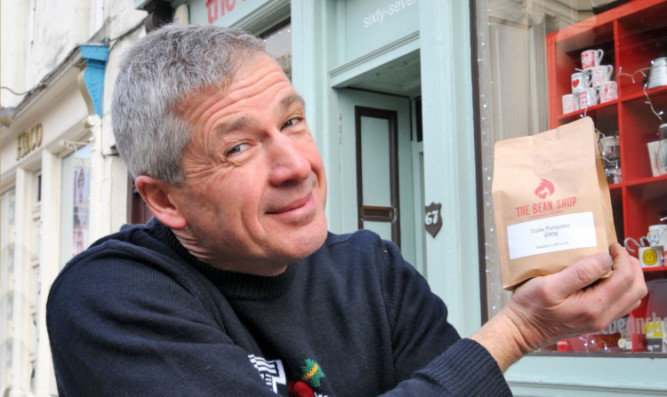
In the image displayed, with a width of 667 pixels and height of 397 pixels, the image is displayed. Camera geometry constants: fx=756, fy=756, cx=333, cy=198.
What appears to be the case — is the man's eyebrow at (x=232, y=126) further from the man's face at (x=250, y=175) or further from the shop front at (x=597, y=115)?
the shop front at (x=597, y=115)

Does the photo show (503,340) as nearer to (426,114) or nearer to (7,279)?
(426,114)

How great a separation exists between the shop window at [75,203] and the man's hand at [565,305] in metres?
8.05

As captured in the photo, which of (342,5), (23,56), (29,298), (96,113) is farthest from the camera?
(23,56)

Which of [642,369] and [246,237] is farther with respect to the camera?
[642,369]

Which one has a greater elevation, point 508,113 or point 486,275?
point 508,113

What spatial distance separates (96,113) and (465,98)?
5818 millimetres

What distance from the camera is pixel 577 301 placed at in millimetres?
1228

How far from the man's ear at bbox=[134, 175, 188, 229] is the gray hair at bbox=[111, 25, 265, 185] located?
0.7 inches

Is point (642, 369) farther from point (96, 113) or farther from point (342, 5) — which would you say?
point (96, 113)

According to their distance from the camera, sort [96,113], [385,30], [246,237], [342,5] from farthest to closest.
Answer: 1. [96,113]
2. [342,5]
3. [385,30]
4. [246,237]

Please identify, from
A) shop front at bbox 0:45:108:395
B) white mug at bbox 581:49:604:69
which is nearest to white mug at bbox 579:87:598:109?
white mug at bbox 581:49:604:69

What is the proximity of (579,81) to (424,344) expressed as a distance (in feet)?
7.06

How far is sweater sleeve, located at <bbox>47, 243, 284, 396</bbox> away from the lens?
1.23 meters

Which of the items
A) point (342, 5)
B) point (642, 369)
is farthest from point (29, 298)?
point (642, 369)
